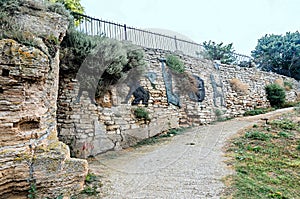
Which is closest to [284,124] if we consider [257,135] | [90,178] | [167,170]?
[257,135]

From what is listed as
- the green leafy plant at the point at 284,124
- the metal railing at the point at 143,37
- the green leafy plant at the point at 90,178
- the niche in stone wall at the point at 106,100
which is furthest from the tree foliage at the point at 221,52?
the green leafy plant at the point at 90,178

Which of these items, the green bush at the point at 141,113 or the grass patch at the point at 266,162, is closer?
the grass patch at the point at 266,162

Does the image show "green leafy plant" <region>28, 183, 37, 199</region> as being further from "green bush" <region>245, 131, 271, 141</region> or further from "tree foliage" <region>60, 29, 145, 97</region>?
"green bush" <region>245, 131, 271, 141</region>

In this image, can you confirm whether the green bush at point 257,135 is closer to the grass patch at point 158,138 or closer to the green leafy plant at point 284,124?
the green leafy plant at point 284,124

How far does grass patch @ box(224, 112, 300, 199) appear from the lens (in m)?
3.44

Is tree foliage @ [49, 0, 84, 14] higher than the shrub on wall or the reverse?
higher

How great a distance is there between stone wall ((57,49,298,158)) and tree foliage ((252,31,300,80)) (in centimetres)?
349

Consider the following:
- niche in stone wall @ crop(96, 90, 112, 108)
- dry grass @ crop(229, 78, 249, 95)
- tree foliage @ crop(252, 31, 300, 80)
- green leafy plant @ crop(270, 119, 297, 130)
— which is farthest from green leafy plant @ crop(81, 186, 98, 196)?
tree foliage @ crop(252, 31, 300, 80)

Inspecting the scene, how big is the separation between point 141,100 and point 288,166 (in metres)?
4.25

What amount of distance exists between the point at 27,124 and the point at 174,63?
247 inches

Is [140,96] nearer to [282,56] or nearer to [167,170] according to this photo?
[167,170]

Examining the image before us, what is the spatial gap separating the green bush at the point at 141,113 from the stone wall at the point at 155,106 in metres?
0.14

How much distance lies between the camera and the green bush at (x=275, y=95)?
1166 centimetres

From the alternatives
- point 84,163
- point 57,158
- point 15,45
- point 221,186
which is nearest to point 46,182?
point 57,158
